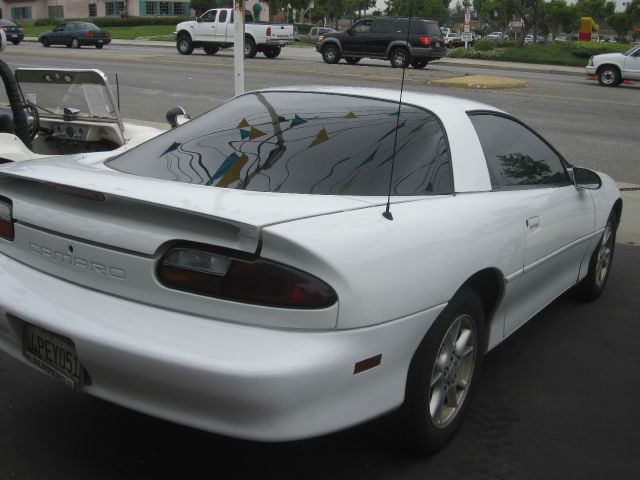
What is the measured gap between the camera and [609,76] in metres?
24.9

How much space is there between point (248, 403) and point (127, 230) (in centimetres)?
79

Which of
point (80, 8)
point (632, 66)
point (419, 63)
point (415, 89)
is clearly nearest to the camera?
point (415, 89)

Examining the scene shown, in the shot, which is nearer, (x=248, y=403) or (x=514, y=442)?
(x=248, y=403)

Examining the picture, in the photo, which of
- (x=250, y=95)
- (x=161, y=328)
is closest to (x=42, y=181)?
(x=161, y=328)

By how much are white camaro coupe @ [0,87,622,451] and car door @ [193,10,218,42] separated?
29631 millimetres

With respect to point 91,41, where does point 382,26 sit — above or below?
above

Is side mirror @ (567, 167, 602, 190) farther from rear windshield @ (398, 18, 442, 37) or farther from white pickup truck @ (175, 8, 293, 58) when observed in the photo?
white pickup truck @ (175, 8, 293, 58)

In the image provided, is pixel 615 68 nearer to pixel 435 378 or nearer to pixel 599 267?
pixel 599 267

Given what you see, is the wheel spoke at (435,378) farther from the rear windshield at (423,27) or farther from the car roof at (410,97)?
Result: the rear windshield at (423,27)

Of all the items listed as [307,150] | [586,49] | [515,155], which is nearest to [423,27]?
[586,49]

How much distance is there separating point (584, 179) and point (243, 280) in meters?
2.80

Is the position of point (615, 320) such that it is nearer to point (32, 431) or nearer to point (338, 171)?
point (338, 171)

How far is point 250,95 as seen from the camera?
4.17 metres

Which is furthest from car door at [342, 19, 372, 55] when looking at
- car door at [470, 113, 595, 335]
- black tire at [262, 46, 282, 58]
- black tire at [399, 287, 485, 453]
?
black tire at [399, 287, 485, 453]
